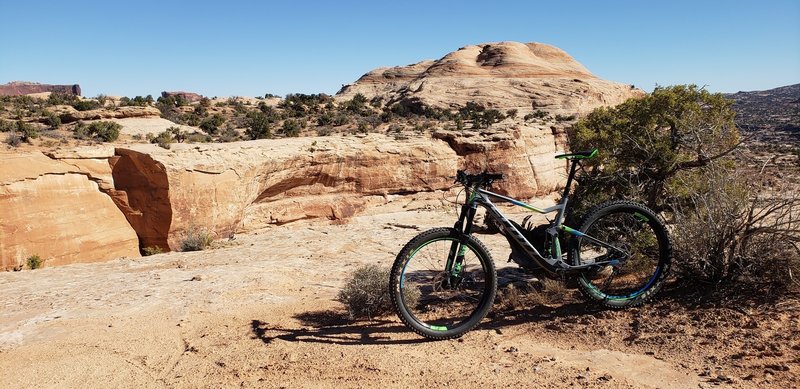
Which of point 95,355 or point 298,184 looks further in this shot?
point 298,184

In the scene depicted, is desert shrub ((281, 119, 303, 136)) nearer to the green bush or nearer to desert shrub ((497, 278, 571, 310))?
the green bush

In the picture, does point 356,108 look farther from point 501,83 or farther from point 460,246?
point 460,246

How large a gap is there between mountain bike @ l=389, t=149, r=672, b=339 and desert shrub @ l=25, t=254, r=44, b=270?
10471 mm

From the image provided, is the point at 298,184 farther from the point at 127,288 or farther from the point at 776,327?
the point at 776,327

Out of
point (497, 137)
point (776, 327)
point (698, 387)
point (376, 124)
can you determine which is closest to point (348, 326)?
point (698, 387)

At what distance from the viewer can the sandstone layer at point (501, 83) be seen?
33062 millimetres

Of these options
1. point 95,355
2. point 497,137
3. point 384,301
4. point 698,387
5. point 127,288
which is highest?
point 497,137

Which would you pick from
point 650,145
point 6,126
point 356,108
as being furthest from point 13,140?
point 356,108

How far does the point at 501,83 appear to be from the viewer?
3594 centimetres

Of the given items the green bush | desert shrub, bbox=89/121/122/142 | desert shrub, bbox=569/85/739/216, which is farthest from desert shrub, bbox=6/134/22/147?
desert shrub, bbox=569/85/739/216

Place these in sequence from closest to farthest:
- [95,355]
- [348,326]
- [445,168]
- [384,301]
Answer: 1. [95,355]
2. [348,326]
3. [384,301]
4. [445,168]

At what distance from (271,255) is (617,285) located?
26.1ft

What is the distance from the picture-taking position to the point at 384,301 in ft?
15.0

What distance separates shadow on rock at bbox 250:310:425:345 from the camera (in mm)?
3869
